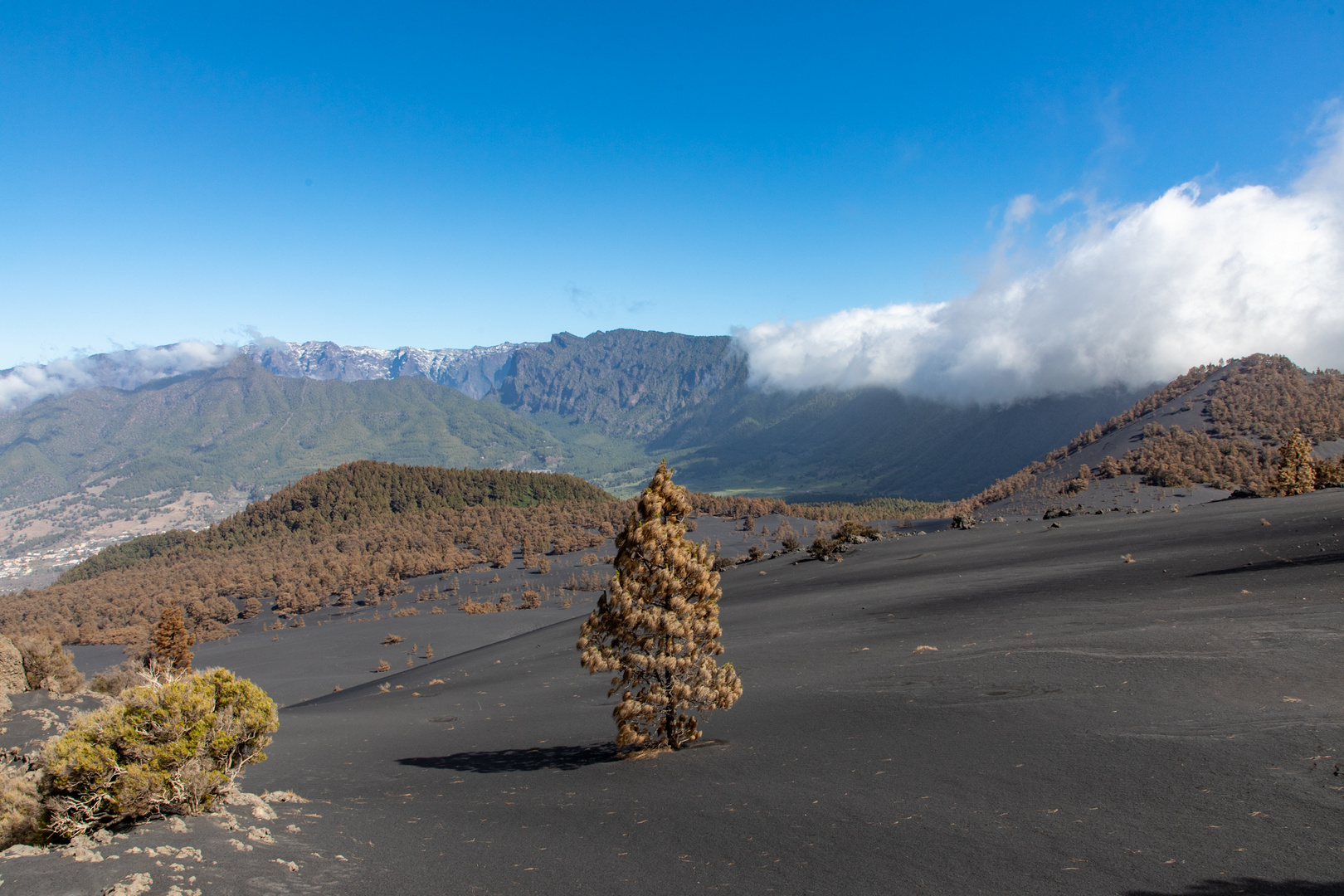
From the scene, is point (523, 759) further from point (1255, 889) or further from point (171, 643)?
point (171, 643)

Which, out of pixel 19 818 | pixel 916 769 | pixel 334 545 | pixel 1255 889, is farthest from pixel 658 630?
pixel 334 545

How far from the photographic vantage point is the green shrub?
859 centimetres

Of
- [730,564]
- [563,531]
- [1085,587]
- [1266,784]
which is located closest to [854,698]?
[1266,784]

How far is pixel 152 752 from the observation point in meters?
9.04

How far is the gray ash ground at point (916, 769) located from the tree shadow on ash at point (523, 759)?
0.10m

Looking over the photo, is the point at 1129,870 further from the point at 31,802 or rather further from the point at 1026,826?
the point at 31,802

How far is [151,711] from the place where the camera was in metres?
9.26

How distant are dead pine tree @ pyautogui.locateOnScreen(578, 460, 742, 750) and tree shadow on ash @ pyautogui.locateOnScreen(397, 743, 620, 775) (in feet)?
4.60

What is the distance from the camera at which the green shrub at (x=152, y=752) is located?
28.2ft

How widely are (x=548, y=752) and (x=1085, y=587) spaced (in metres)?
17.9

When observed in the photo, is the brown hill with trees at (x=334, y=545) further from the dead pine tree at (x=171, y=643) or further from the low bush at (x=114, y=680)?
the low bush at (x=114, y=680)

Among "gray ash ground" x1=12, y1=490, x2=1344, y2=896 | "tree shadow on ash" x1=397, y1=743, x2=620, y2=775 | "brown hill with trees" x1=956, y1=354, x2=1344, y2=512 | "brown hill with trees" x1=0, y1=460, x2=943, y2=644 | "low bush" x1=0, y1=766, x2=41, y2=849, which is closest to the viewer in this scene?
"gray ash ground" x1=12, y1=490, x2=1344, y2=896

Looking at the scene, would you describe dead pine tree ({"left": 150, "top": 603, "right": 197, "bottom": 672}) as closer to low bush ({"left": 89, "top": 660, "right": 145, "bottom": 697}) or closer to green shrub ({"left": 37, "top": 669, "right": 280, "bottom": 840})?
low bush ({"left": 89, "top": 660, "right": 145, "bottom": 697})

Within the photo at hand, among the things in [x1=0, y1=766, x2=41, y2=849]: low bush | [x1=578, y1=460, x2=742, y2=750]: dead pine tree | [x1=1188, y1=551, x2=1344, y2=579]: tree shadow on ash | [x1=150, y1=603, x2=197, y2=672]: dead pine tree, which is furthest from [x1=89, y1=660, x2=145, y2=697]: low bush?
[x1=1188, y1=551, x2=1344, y2=579]: tree shadow on ash
